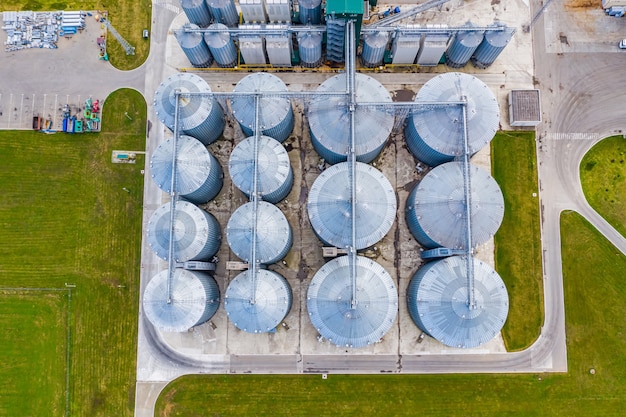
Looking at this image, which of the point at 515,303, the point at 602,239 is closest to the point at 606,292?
the point at 602,239

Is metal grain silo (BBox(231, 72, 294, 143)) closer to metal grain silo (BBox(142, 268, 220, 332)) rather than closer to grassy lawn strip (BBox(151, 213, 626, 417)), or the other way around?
metal grain silo (BBox(142, 268, 220, 332))

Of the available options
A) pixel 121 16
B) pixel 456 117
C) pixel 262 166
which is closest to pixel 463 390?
pixel 456 117

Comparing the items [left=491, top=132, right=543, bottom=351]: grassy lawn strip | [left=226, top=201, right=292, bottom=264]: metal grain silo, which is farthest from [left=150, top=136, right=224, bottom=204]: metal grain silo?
[left=491, top=132, right=543, bottom=351]: grassy lawn strip

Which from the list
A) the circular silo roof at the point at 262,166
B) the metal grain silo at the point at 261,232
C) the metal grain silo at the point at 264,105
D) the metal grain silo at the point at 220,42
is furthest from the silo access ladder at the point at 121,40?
the metal grain silo at the point at 261,232

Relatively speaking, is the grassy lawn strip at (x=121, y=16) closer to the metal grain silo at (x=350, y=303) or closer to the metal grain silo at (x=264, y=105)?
the metal grain silo at (x=264, y=105)

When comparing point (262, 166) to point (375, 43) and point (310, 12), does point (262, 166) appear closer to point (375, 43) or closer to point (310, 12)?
point (310, 12)
